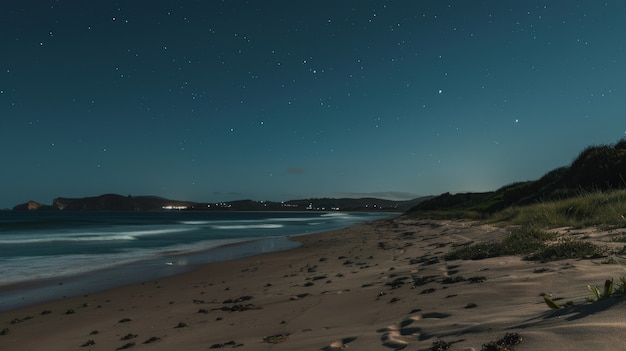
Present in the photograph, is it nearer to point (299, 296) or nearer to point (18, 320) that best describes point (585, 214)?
point (299, 296)

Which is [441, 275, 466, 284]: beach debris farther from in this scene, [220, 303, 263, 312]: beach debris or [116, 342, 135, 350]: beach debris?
[116, 342, 135, 350]: beach debris

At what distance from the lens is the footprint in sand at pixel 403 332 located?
3.54 meters

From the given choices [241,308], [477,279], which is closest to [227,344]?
[241,308]

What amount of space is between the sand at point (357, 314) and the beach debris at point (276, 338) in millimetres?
15

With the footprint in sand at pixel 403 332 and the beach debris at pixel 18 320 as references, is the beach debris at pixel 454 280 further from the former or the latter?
the beach debris at pixel 18 320

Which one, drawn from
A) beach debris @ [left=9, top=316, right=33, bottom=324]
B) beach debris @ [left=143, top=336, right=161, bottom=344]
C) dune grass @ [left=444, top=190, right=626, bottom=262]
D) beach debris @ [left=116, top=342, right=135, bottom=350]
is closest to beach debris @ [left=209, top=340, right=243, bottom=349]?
beach debris @ [left=143, top=336, right=161, bottom=344]

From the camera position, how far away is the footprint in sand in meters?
3.54

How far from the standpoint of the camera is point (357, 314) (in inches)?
210

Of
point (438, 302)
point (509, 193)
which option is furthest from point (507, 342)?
point (509, 193)

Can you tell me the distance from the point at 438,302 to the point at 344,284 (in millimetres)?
3636

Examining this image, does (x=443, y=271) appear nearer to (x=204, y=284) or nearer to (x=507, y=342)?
(x=507, y=342)

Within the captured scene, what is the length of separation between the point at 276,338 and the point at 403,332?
163cm

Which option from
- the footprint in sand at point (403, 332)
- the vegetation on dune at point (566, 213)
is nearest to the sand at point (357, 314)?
the footprint in sand at point (403, 332)

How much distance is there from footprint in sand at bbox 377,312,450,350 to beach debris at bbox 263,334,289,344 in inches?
48.0
